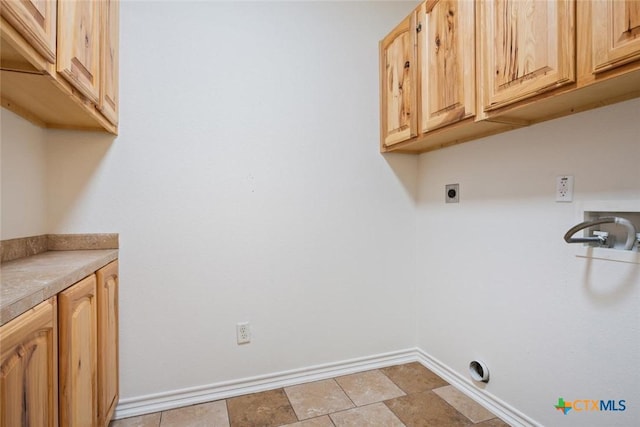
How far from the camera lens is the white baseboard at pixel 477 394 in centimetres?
153

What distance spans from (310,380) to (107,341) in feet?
3.80

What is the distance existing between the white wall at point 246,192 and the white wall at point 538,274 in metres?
0.43

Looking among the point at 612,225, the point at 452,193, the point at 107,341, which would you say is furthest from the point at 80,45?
the point at 612,225

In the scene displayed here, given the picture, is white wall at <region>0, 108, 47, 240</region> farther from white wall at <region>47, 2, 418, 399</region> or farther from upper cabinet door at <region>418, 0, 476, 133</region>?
upper cabinet door at <region>418, 0, 476, 133</region>

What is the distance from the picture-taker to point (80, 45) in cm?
114

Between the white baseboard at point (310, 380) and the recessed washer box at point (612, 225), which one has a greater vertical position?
the recessed washer box at point (612, 225)

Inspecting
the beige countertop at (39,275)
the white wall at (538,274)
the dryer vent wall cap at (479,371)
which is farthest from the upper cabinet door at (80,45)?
the dryer vent wall cap at (479,371)

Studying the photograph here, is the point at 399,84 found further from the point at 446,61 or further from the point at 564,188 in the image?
the point at 564,188

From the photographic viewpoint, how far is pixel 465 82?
1472mm

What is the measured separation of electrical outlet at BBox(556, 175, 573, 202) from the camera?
4.31ft

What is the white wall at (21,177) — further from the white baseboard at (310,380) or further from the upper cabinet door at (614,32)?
the upper cabinet door at (614,32)

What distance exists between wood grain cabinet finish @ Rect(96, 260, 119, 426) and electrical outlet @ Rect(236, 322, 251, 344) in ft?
2.00

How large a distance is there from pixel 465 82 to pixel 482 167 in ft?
1.65

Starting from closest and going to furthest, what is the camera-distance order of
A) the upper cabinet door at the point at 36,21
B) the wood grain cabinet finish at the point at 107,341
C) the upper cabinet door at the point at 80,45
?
the upper cabinet door at the point at 36,21, the upper cabinet door at the point at 80,45, the wood grain cabinet finish at the point at 107,341
